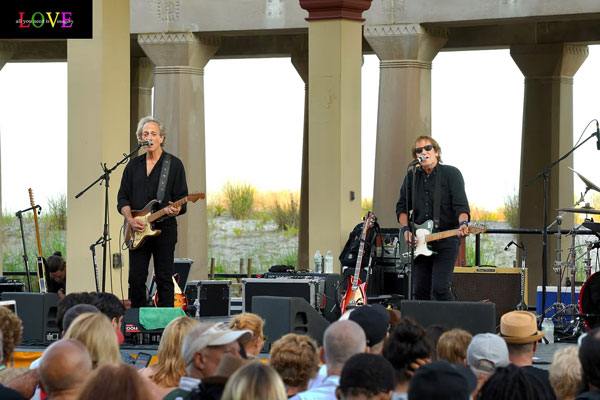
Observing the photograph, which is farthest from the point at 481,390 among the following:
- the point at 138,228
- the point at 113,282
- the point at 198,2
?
the point at 198,2

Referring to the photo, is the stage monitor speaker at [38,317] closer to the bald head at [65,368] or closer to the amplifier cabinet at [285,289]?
the amplifier cabinet at [285,289]

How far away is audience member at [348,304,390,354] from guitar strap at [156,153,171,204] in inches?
191

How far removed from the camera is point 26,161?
30250 millimetres

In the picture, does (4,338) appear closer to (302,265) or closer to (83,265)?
(83,265)

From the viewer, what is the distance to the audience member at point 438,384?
4020 mm

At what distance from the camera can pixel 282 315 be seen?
345 inches

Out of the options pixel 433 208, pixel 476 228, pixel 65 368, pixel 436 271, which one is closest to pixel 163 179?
pixel 433 208

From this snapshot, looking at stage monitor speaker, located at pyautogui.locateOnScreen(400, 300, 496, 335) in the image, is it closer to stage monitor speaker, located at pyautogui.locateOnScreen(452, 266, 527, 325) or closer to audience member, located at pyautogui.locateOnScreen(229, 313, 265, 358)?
audience member, located at pyautogui.locateOnScreen(229, 313, 265, 358)

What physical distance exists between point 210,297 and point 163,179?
3.09 metres

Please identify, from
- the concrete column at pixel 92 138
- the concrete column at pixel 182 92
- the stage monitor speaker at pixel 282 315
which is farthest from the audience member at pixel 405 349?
the concrete column at pixel 182 92

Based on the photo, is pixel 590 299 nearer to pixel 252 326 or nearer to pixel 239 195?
pixel 252 326

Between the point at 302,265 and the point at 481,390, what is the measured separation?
52.6 ft

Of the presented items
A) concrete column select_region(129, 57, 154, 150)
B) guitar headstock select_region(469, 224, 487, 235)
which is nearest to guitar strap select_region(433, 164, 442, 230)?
guitar headstock select_region(469, 224, 487, 235)

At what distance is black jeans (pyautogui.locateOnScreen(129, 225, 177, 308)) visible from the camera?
10.6 m
